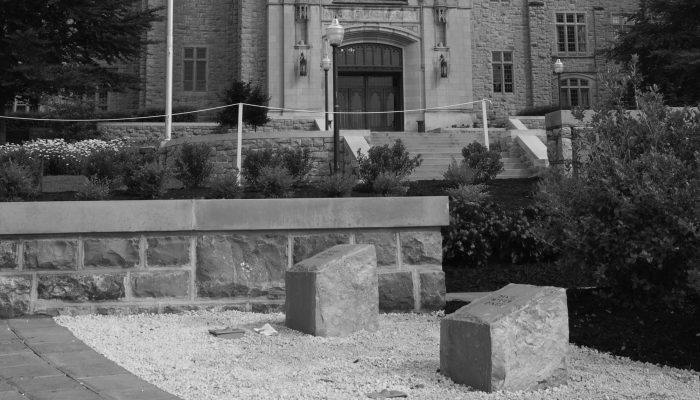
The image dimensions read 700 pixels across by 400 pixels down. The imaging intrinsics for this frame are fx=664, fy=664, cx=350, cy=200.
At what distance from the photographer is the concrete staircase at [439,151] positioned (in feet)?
56.6

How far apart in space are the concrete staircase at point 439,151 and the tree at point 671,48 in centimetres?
663

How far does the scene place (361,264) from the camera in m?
5.48

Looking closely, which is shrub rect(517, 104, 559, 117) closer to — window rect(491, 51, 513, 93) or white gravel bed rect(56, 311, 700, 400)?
window rect(491, 51, 513, 93)

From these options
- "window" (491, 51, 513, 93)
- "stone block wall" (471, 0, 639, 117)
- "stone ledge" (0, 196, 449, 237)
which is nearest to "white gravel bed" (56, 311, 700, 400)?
"stone ledge" (0, 196, 449, 237)

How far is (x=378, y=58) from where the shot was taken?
27.7m

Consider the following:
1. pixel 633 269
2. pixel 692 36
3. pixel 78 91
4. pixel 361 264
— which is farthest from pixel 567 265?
pixel 692 36

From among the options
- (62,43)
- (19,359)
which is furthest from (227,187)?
(62,43)

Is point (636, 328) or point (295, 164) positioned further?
point (295, 164)

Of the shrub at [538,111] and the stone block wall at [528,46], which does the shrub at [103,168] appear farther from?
the stone block wall at [528,46]

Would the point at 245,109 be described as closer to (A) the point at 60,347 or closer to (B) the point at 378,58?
(B) the point at 378,58

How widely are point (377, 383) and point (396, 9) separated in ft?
80.5

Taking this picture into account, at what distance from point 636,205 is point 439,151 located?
13.6 meters

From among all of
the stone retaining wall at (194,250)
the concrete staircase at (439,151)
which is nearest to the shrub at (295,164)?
the concrete staircase at (439,151)

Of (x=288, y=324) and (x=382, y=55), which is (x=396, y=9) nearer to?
(x=382, y=55)
